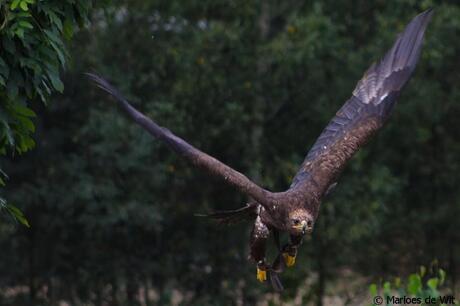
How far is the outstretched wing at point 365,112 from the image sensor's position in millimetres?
8891

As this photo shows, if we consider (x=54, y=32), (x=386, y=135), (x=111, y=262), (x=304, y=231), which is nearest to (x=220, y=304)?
(x=111, y=262)

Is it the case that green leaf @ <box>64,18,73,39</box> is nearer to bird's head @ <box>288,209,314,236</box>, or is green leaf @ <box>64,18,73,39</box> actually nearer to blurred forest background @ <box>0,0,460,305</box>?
bird's head @ <box>288,209,314,236</box>

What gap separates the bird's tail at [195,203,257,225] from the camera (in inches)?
330

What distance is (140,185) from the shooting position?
14.3 meters

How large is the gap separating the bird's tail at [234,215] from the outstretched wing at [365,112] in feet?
1.35

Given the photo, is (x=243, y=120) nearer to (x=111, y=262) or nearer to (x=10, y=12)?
(x=111, y=262)

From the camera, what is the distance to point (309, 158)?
30.8 feet

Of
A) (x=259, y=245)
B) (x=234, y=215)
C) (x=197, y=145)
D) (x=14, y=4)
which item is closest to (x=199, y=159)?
(x=234, y=215)

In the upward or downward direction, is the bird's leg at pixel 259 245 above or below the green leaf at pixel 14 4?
below

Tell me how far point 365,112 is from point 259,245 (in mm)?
1797

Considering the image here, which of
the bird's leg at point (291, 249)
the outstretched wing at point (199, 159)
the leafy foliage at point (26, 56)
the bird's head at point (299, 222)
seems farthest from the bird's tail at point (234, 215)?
the leafy foliage at point (26, 56)

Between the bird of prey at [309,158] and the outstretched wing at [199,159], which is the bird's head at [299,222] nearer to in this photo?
the bird of prey at [309,158]

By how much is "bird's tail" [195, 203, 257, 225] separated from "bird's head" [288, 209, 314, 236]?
0.49 meters

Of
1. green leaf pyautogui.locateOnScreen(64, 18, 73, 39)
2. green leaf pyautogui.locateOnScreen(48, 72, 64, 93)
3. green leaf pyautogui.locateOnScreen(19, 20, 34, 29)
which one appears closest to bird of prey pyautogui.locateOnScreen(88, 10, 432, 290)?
green leaf pyautogui.locateOnScreen(64, 18, 73, 39)
